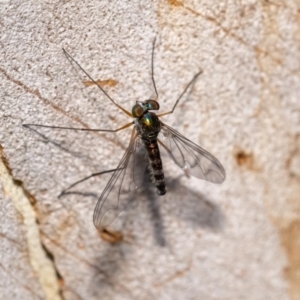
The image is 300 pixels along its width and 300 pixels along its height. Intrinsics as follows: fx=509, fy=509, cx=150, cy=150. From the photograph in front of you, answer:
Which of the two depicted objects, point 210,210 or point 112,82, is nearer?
point 112,82

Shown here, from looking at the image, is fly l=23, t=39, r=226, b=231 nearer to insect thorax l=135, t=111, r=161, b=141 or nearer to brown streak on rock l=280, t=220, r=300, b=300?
insect thorax l=135, t=111, r=161, b=141

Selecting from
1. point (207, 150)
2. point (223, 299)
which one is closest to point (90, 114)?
point (207, 150)

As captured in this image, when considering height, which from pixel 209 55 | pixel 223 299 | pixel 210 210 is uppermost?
pixel 209 55

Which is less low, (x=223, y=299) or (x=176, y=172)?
(x=176, y=172)

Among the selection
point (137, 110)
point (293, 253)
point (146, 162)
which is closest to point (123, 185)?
point (146, 162)

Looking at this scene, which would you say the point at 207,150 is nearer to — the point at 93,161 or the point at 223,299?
the point at 93,161

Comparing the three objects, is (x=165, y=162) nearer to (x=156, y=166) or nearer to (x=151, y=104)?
(x=156, y=166)

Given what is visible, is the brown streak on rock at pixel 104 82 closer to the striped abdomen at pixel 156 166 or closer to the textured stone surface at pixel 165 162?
the textured stone surface at pixel 165 162
